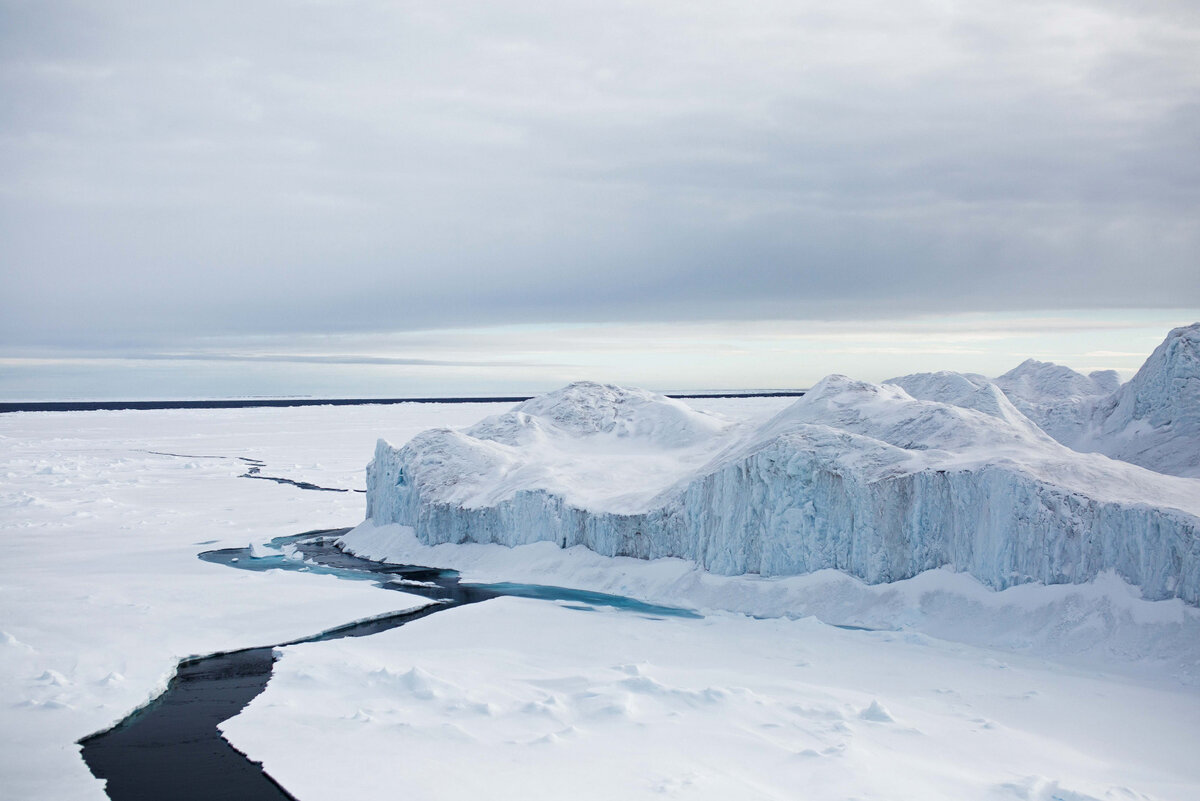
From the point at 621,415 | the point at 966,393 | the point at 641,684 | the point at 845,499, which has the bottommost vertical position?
the point at 641,684

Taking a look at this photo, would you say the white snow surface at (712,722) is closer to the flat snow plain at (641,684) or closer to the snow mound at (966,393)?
the flat snow plain at (641,684)

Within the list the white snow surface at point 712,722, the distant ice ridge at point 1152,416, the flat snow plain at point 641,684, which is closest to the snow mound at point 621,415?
the flat snow plain at point 641,684

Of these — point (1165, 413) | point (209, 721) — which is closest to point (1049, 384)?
point (1165, 413)

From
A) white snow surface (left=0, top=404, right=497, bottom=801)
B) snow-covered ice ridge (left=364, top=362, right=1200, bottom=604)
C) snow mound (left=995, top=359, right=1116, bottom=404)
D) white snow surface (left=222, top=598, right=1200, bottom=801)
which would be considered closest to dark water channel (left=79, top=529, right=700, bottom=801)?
white snow surface (left=0, top=404, right=497, bottom=801)

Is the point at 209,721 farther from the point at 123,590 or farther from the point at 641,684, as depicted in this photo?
the point at 123,590

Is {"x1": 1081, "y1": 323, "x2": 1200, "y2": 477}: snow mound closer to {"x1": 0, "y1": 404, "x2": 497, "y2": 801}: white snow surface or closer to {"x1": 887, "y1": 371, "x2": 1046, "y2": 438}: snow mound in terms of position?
{"x1": 887, "y1": 371, "x2": 1046, "y2": 438}: snow mound

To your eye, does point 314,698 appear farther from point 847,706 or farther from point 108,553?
point 108,553
